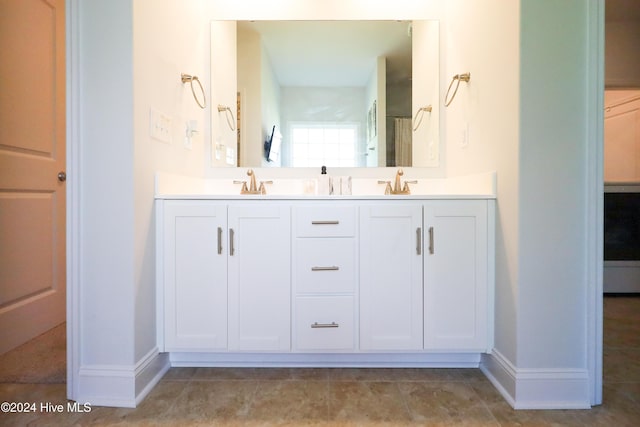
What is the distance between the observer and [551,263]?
147cm

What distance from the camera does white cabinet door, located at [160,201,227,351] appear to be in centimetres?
169

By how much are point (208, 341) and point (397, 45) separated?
198 centimetres

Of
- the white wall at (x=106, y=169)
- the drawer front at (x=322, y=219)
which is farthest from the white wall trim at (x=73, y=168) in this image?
the drawer front at (x=322, y=219)

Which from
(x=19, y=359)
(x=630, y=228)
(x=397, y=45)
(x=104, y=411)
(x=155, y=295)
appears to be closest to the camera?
(x=104, y=411)

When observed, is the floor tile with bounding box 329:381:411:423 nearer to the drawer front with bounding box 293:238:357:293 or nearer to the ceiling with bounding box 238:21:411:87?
the drawer front with bounding box 293:238:357:293

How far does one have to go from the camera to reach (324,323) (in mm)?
1700

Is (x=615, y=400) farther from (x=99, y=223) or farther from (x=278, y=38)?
(x=278, y=38)

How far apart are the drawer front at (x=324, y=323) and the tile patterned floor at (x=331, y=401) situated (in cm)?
16

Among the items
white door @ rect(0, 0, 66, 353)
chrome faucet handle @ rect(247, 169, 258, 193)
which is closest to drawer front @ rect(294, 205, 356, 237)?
chrome faucet handle @ rect(247, 169, 258, 193)

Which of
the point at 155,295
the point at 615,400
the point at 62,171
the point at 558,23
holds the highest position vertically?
the point at 558,23

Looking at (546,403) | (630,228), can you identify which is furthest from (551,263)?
(630,228)

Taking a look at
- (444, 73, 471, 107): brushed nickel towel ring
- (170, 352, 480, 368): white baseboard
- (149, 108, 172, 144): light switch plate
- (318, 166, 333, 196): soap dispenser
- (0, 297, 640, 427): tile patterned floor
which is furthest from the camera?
(318, 166, 333, 196): soap dispenser

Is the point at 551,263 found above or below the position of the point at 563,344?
above

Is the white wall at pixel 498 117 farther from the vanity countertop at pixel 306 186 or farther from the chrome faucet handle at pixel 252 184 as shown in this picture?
the chrome faucet handle at pixel 252 184
